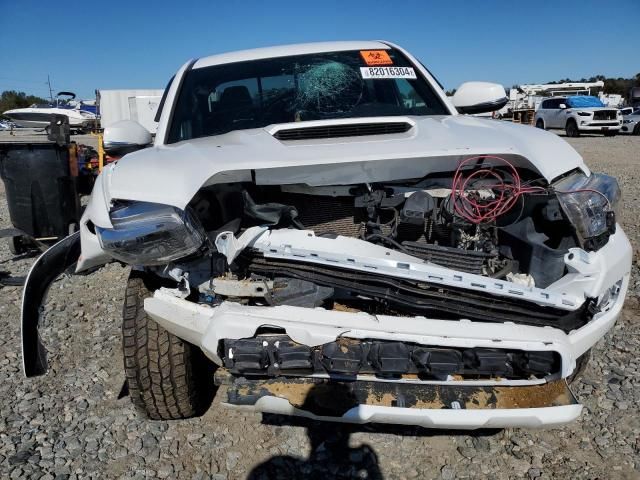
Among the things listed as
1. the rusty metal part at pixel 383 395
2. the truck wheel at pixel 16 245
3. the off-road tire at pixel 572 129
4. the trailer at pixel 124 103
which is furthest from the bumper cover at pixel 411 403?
the off-road tire at pixel 572 129

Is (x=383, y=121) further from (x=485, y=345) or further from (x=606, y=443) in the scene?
(x=606, y=443)

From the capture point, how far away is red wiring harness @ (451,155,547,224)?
2.21 metres

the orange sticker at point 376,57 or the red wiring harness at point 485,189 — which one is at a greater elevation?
the orange sticker at point 376,57

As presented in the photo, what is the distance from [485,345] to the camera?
176 centimetres

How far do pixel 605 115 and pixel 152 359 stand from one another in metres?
22.0

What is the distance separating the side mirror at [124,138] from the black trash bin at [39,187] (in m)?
2.68

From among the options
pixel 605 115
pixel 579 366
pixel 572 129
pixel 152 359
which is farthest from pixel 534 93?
pixel 152 359

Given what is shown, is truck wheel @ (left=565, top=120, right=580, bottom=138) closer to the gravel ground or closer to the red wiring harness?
the gravel ground

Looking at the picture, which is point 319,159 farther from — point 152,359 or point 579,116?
point 579,116

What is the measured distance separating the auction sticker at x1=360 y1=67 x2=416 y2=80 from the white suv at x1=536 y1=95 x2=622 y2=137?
19.3 m

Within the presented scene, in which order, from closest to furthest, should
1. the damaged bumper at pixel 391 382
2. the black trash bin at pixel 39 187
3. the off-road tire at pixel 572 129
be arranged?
the damaged bumper at pixel 391 382 < the black trash bin at pixel 39 187 < the off-road tire at pixel 572 129

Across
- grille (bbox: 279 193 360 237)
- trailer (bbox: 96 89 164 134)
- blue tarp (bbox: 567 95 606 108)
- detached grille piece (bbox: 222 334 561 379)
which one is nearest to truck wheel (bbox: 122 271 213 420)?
detached grille piece (bbox: 222 334 561 379)

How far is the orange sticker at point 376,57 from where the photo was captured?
11.3ft

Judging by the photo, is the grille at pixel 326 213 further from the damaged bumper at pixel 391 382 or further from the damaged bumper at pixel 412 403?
the damaged bumper at pixel 412 403
